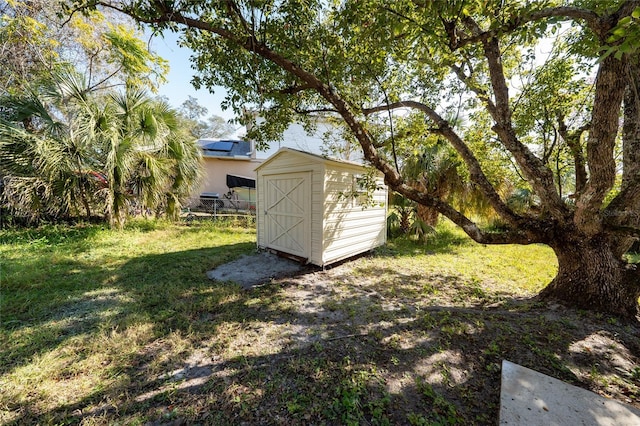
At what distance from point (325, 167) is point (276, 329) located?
295cm

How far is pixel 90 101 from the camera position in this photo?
19.4 ft

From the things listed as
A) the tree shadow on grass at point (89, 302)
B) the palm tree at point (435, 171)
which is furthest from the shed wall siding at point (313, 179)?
the palm tree at point (435, 171)

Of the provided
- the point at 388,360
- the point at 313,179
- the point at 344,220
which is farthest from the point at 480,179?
the point at 313,179

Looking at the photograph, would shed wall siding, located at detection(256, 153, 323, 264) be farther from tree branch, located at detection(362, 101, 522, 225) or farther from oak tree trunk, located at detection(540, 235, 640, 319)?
oak tree trunk, located at detection(540, 235, 640, 319)

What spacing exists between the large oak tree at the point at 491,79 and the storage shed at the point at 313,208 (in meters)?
1.08

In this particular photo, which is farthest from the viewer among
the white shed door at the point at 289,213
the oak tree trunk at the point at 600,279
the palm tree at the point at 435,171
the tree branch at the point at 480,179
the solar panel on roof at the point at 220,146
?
the solar panel on roof at the point at 220,146

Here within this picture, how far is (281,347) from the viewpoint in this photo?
2562 millimetres

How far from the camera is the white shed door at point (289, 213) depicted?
5.05 metres

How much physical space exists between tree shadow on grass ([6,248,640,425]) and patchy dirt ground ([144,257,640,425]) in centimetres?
1

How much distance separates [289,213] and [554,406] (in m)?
4.63

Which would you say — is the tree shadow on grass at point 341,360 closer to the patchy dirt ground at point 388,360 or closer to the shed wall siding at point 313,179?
the patchy dirt ground at point 388,360

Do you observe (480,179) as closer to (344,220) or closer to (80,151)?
(344,220)

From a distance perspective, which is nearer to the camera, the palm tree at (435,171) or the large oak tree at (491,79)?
the large oak tree at (491,79)

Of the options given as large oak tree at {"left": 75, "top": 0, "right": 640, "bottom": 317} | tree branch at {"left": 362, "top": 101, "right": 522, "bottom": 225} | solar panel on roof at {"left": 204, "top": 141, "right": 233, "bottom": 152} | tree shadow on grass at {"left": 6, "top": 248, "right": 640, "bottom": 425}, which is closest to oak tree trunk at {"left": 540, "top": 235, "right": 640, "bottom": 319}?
large oak tree at {"left": 75, "top": 0, "right": 640, "bottom": 317}
